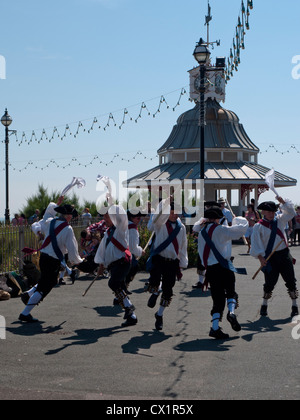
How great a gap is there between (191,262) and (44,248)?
8.58 metres

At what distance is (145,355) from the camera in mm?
7129

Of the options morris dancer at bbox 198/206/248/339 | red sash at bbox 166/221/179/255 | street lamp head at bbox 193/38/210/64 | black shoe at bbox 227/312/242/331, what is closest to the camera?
black shoe at bbox 227/312/242/331

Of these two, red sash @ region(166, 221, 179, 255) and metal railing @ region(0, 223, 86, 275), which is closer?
red sash @ region(166, 221, 179, 255)

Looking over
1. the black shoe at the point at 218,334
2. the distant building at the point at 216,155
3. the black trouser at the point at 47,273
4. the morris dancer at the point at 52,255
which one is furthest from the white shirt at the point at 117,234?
the distant building at the point at 216,155

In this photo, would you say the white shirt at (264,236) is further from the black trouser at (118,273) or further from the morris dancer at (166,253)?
the black trouser at (118,273)

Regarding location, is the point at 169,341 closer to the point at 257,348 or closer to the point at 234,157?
the point at 257,348

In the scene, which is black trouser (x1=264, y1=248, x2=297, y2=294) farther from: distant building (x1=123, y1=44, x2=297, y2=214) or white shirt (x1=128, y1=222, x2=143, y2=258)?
distant building (x1=123, y1=44, x2=297, y2=214)

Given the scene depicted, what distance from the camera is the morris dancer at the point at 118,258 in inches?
355

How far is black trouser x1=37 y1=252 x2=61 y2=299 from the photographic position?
9.41m

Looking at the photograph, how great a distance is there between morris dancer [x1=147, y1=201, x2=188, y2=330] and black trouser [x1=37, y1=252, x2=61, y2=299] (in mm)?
1559

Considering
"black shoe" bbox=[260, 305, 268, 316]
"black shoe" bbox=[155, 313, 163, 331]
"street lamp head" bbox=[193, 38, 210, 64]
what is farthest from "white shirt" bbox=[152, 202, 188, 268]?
"street lamp head" bbox=[193, 38, 210, 64]

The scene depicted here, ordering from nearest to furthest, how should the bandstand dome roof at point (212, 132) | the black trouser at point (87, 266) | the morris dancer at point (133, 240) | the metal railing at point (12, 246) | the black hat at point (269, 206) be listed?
1. the black hat at point (269, 206)
2. the morris dancer at point (133, 240)
3. the black trouser at point (87, 266)
4. the metal railing at point (12, 246)
5. the bandstand dome roof at point (212, 132)

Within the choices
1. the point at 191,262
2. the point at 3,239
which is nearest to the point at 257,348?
the point at 3,239

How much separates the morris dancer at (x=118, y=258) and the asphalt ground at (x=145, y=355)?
0.33m
